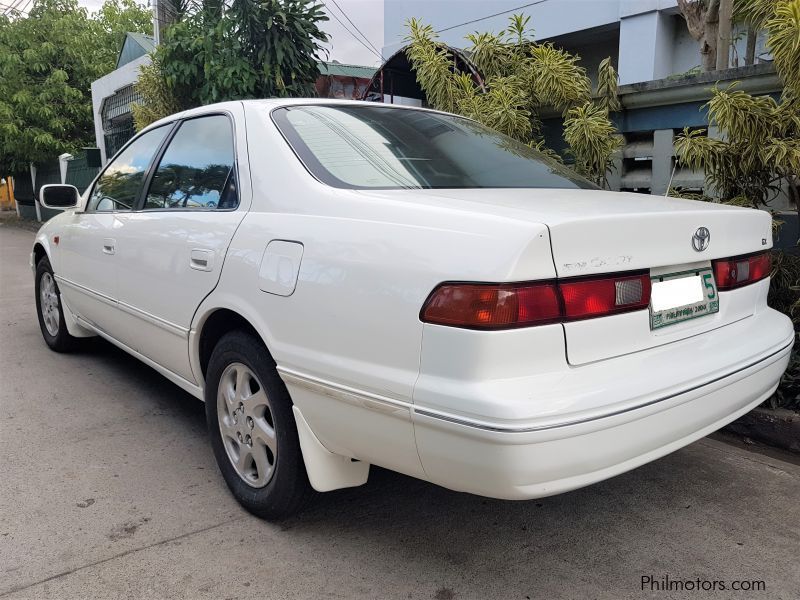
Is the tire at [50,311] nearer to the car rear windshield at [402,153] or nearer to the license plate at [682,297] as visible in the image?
the car rear windshield at [402,153]

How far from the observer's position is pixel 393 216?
204cm

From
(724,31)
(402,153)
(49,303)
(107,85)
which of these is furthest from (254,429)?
(107,85)

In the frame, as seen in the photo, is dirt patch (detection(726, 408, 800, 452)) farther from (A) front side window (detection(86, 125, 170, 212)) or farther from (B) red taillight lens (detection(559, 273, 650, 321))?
(A) front side window (detection(86, 125, 170, 212))

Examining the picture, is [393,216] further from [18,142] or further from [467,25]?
[18,142]

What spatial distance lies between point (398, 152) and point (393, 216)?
2.24ft

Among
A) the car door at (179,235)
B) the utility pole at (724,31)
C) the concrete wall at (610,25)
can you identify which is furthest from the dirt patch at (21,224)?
the utility pole at (724,31)

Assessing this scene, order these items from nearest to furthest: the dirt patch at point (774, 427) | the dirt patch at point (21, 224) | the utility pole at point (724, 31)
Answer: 1. the dirt patch at point (774, 427)
2. the utility pole at point (724, 31)
3. the dirt patch at point (21, 224)

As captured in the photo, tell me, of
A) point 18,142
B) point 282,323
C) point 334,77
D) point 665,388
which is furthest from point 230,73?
point 18,142

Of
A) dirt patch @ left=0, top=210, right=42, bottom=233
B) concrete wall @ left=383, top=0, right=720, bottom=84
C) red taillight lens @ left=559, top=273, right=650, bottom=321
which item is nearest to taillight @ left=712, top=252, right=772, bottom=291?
red taillight lens @ left=559, top=273, right=650, bottom=321

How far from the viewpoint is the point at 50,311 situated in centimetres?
501

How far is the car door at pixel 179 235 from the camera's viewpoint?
2.75 m

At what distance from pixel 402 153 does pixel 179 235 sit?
3.44ft

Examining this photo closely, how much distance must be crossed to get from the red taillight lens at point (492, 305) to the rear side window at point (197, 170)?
124cm

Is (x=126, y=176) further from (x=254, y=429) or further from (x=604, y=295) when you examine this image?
(x=604, y=295)
